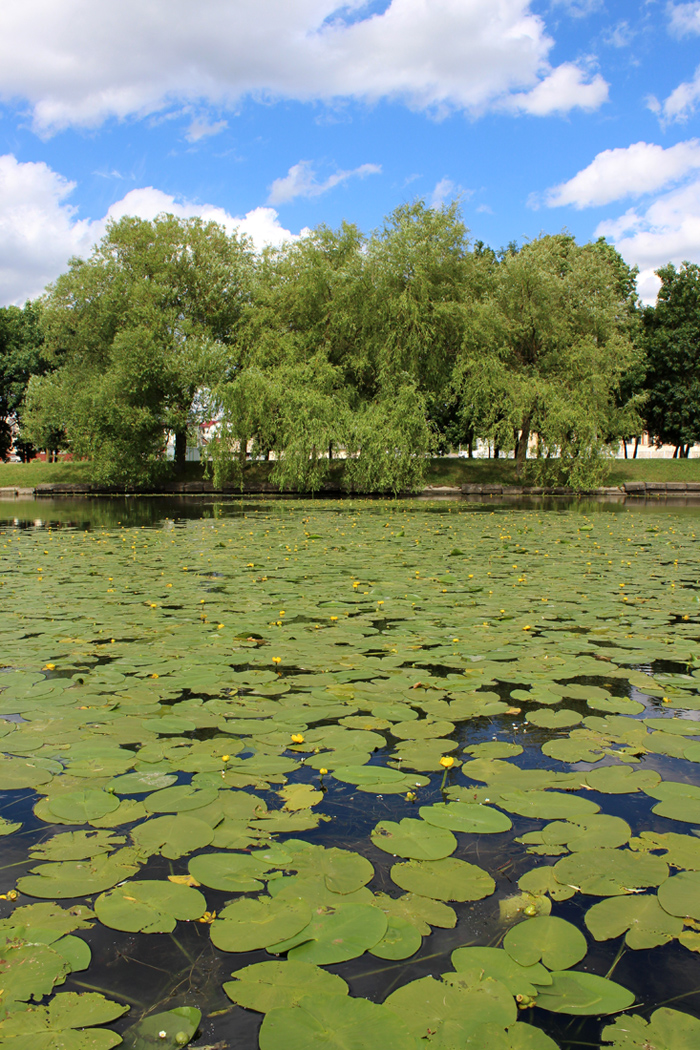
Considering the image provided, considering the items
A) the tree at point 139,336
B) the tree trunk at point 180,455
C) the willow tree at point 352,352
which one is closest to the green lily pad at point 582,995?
the willow tree at point 352,352

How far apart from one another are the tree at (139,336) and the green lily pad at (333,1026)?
993 inches

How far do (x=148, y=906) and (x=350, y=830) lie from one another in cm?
63

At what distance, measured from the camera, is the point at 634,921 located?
67.5 inches

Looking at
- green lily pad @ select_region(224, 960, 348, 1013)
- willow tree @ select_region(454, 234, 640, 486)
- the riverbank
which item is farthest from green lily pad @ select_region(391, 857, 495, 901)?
the riverbank

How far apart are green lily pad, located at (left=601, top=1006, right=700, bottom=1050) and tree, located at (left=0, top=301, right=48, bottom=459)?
42.7 meters

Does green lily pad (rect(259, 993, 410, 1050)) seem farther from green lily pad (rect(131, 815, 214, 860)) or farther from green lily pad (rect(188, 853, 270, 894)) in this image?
green lily pad (rect(131, 815, 214, 860))

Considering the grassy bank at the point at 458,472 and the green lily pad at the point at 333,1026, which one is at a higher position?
the grassy bank at the point at 458,472

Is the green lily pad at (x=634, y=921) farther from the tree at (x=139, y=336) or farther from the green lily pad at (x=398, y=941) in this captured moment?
the tree at (x=139, y=336)

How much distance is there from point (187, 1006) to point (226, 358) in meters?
25.5

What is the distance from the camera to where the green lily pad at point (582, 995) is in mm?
1441

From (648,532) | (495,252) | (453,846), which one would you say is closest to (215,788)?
(453,846)

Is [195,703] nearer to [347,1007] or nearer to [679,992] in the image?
[347,1007]

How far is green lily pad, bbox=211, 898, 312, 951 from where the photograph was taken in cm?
161

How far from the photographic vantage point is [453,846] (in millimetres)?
2020
